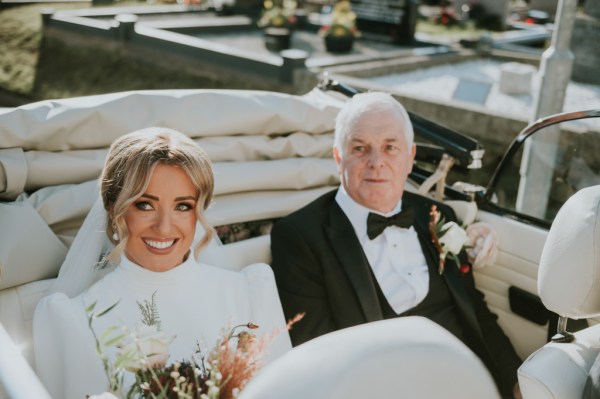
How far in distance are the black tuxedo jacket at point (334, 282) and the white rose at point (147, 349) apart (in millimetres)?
1160

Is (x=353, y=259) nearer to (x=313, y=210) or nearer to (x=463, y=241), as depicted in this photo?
(x=313, y=210)

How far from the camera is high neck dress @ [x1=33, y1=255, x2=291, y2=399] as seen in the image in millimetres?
1895

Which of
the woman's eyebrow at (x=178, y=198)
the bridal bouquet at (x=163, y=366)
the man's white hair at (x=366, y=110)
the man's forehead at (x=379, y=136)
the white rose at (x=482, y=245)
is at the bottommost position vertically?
the white rose at (x=482, y=245)

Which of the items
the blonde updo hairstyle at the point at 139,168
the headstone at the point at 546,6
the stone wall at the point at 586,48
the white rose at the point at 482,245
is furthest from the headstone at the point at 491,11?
the blonde updo hairstyle at the point at 139,168

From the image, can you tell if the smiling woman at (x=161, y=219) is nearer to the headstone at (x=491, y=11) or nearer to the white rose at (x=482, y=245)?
the white rose at (x=482, y=245)

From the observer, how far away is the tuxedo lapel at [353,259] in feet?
8.31

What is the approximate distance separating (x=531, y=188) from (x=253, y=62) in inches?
268

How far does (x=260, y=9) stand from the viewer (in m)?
17.2

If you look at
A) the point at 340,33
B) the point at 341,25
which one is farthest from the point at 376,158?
the point at 341,25

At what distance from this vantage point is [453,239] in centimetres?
270

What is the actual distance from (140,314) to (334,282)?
867 mm

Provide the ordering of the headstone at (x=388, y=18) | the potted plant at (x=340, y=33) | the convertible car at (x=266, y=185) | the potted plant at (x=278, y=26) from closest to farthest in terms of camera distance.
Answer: the convertible car at (x=266, y=185) → the potted plant at (x=340, y=33) → the potted plant at (x=278, y=26) → the headstone at (x=388, y=18)

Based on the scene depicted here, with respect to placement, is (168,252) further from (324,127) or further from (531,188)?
(531,188)

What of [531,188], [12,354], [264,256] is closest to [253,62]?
[531,188]
